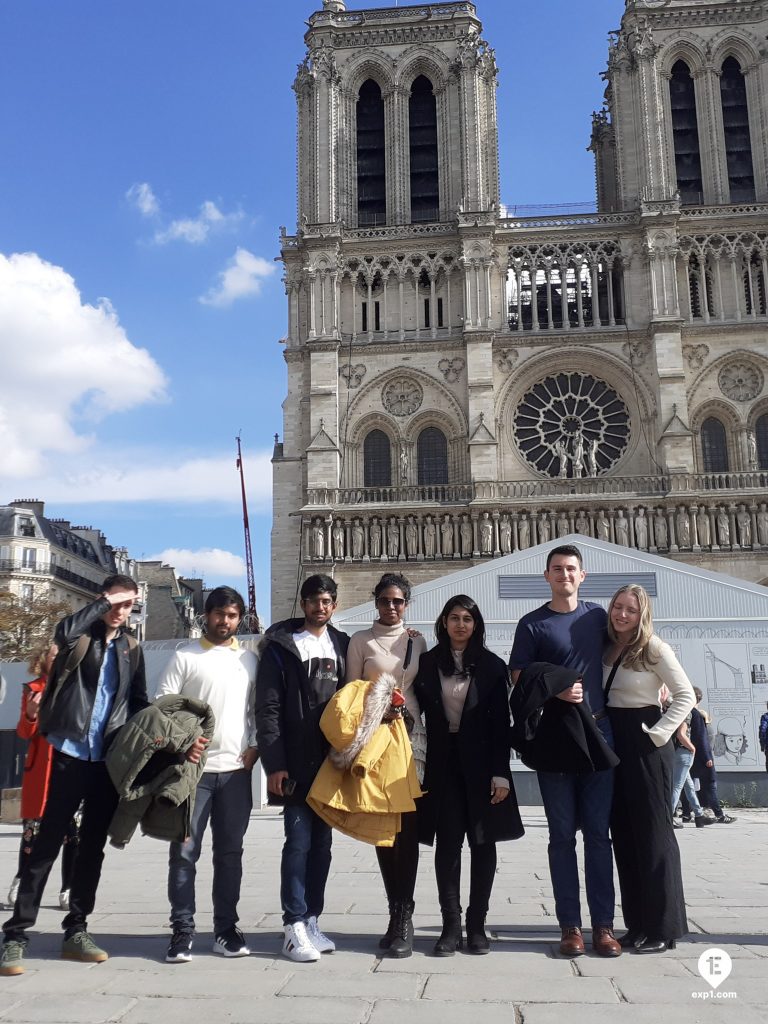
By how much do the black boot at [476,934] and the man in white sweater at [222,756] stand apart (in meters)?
1.09

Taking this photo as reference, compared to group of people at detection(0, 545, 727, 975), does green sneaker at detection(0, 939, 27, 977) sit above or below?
below

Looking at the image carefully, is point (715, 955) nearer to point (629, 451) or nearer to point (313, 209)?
point (629, 451)

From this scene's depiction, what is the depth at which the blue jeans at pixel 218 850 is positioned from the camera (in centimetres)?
488

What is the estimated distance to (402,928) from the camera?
16.3ft

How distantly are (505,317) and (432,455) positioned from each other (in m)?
5.21

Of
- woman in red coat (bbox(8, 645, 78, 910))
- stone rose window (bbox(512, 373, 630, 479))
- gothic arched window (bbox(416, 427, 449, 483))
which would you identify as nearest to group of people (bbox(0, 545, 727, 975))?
woman in red coat (bbox(8, 645, 78, 910))

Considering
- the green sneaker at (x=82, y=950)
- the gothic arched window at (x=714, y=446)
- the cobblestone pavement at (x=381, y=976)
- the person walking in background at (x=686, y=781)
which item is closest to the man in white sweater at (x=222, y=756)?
the cobblestone pavement at (x=381, y=976)

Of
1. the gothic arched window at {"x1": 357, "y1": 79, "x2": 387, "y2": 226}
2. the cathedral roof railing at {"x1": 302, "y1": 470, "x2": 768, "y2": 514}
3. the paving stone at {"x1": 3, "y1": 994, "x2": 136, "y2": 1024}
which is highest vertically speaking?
the gothic arched window at {"x1": 357, "y1": 79, "x2": 387, "y2": 226}

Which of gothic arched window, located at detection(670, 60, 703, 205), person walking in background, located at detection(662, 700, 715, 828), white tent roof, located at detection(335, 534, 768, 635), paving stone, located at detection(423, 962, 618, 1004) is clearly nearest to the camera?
paving stone, located at detection(423, 962, 618, 1004)

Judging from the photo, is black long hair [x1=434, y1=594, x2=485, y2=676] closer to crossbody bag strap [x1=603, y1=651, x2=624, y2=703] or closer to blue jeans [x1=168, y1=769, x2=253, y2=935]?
crossbody bag strap [x1=603, y1=651, x2=624, y2=703]

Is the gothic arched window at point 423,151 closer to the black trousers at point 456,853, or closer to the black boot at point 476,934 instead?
the black trousers at point 456,853

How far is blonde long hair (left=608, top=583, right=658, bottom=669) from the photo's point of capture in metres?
5.29

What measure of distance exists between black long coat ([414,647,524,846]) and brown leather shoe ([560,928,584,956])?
0.57 meters

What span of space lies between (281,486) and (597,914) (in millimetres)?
27194
